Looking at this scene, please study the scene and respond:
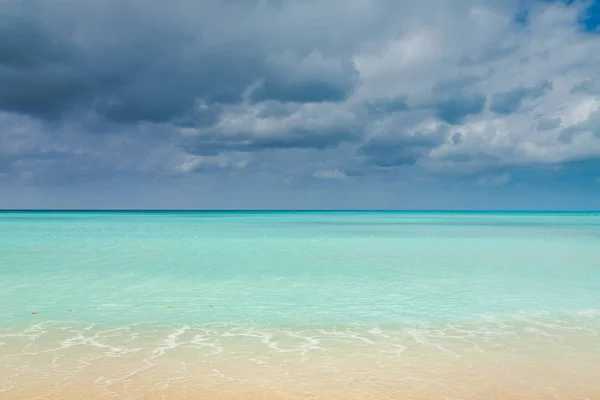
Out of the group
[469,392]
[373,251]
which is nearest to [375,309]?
[469,392]

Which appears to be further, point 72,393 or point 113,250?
point 113,250

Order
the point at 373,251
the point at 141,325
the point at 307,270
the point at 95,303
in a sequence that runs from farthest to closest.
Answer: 1. the point at 373,251
2. the point at 307,270
3. the point at 95,303
4. the point at 141,325

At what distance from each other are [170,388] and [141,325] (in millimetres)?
3491

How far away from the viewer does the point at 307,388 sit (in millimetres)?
5898

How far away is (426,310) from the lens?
10.4 metres

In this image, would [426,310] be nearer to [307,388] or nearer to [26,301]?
[307,388]

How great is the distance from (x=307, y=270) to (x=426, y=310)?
7.28 metres

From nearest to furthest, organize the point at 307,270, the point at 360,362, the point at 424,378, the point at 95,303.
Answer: the point at 424,378, the point at 360,362, the point at 95,303, the point at 307,270

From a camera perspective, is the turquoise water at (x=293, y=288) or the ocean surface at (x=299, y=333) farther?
the turquoise water at (x=293, y=288)

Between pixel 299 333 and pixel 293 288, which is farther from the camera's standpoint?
pixel 293 288

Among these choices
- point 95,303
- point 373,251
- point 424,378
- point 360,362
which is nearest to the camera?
point 424,378

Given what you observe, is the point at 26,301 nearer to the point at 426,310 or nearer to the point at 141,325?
the point at 141,325

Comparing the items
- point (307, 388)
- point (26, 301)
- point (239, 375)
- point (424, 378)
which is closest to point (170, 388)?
point (239, 375)

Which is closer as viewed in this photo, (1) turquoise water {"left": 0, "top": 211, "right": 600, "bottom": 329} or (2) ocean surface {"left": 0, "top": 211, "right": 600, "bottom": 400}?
(2) ocean surface {"left": 0, "top": 211, "right": 600, "bottom": 400}
